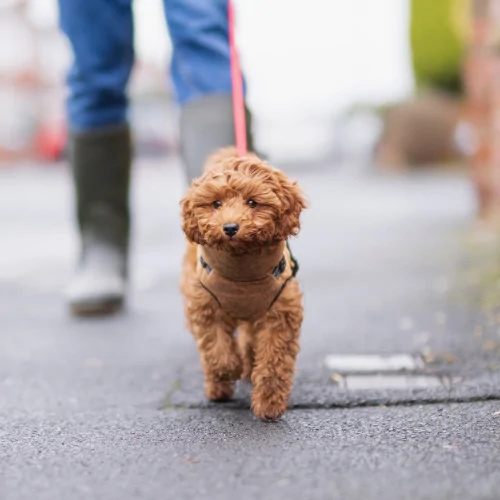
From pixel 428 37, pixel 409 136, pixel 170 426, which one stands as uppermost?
pixel 170 426

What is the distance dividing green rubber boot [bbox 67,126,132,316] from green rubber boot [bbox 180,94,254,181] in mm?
1076

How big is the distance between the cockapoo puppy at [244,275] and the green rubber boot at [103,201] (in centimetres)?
134

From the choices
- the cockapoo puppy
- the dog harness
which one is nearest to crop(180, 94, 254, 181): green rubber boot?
Result: the cockapoo puppy

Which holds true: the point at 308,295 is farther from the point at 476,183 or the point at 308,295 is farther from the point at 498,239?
the point at 476,183

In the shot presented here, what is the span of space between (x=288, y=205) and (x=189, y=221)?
0.78 ft

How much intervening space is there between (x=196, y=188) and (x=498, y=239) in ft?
12.4

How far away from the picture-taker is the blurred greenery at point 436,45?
1859 cm

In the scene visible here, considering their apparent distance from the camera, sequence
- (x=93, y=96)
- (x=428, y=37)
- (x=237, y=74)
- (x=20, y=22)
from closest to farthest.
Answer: (x=237, y=74) < (x=93, y=96) < (x=428, y=37) < (x=20, y=22)

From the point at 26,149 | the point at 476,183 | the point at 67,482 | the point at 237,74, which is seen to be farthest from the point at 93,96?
the point at 26,149

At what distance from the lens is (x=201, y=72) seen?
109 inches

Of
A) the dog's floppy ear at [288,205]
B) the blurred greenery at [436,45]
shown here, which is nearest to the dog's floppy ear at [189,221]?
the dog's floppy ear at [288,205]

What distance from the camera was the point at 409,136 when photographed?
16625 mm

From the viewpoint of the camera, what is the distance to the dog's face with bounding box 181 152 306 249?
191 centimetres

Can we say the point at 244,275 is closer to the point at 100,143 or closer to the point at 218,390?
the point at 218,390
